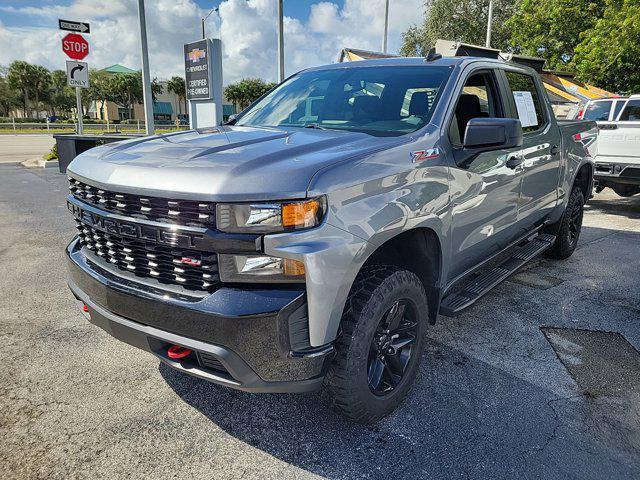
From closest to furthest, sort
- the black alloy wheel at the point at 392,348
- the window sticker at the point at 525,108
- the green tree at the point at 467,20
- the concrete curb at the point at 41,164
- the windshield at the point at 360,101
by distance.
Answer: the black alloy wheel at the point at 392,348, the windshield at the point at 360,101, the window sticker at the point at 525,108, the concrete curb at the point at 41,164, the green tree at the point at 467,20

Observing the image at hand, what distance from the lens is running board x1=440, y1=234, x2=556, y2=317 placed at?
10.2 ft

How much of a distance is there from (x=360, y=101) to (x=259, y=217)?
5.42ft

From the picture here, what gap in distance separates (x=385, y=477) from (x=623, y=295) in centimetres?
350

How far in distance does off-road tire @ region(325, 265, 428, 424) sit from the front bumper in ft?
0.39

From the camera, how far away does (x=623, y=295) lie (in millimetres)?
4539

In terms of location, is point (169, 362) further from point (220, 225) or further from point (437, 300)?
point (437, 300)

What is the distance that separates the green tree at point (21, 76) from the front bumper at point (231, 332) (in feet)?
218

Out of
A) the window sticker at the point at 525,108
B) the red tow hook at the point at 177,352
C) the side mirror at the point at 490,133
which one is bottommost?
the red tow hook at the point at 177,352

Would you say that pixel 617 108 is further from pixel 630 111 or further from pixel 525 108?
pixel 525 108

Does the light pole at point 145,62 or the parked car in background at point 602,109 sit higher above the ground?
the light pole at point 145,62

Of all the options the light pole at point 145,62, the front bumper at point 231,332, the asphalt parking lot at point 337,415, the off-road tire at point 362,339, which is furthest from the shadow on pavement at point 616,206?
the light pole at point 145,62

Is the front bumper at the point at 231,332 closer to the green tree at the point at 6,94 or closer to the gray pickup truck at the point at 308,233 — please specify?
the gray pickup truck at the point at 308,233

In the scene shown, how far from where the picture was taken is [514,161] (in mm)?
3535

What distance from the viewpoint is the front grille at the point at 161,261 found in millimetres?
2008
